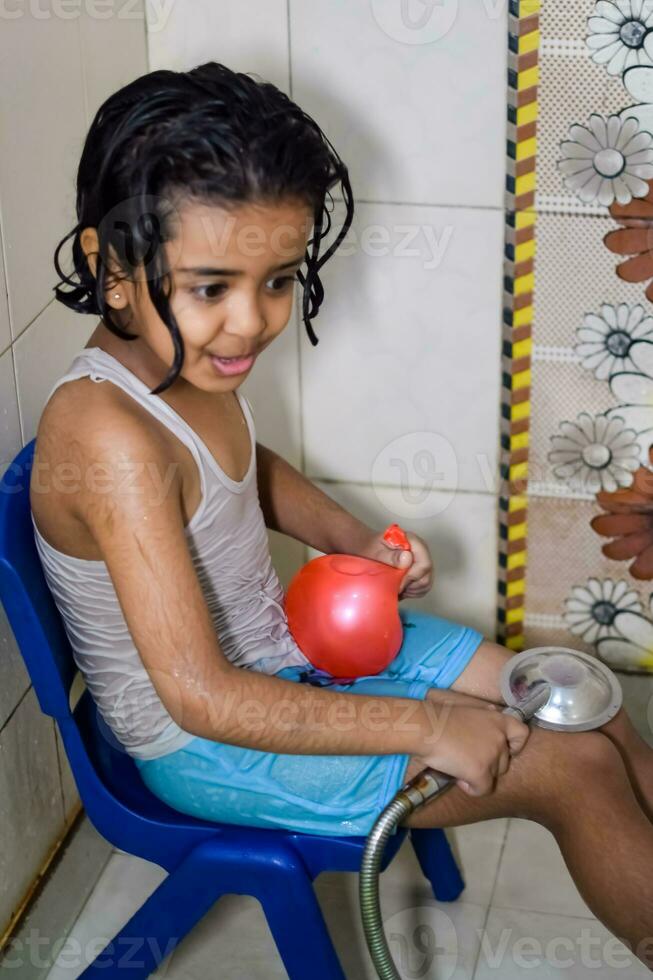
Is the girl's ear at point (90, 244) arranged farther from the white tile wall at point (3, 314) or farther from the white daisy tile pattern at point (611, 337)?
the white daisy tile pattern at point (611, 337)

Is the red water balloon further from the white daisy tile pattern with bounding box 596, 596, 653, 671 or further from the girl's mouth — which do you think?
the white daisy tile pattern with bounding box 596, 596, 653, 671

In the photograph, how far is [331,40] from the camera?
1503 millimetres

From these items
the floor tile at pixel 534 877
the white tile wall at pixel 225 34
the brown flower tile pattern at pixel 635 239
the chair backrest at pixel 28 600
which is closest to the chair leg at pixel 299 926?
the chair backrest at pixel 28 600

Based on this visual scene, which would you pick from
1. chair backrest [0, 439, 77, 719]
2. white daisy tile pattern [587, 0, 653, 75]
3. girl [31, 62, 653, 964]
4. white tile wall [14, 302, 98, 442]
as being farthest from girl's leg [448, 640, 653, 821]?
white daisy tile pattern [587, 0, 653, 75]

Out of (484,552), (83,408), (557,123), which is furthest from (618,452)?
(83,408)

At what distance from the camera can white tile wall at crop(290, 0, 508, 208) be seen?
1.47 meters

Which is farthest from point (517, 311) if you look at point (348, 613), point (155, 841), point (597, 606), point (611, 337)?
point (155, 841)

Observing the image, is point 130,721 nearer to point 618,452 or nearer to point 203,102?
point 203,102

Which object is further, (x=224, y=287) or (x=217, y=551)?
(x=217, y=551)

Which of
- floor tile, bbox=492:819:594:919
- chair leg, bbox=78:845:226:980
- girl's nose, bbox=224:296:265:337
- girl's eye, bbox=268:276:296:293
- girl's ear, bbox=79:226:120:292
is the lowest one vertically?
floor tile, bbox=492:819:594:919

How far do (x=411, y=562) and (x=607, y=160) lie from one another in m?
0.51

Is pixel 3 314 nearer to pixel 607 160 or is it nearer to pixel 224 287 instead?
pixel 224 287

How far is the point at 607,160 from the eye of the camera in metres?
1.48

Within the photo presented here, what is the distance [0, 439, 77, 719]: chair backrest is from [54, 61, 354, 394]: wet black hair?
7.0 inches
